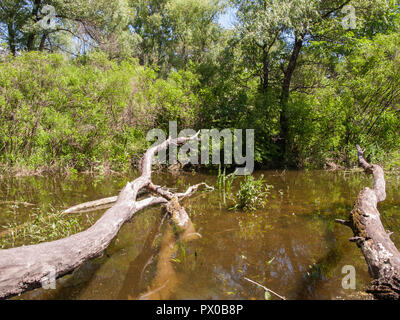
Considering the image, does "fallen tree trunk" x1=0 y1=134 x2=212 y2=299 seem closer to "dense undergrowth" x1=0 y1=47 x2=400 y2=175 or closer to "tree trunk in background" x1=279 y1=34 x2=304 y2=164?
"dense undergrowth" x1=0 y1=47 x2=400 y2=175

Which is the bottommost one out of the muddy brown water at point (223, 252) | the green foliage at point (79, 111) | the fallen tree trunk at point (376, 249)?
the muddy brown water at point (223, 252)

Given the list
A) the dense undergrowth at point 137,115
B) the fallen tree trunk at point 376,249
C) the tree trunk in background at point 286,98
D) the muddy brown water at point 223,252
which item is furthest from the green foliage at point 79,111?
the fallen tree trunk at point 376,249

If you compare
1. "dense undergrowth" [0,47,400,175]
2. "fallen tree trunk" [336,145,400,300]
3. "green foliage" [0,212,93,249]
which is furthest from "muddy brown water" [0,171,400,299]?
"dense undergrowth" [0,47,400,175]

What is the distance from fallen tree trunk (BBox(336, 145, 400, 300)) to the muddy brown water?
0.37 m

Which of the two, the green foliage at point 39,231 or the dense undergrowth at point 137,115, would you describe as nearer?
the green foliage at point 39,231

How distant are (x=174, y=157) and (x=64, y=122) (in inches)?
146

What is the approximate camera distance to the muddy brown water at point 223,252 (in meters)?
2.72

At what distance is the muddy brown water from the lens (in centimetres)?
272

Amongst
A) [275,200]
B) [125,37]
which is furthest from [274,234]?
[125,37]

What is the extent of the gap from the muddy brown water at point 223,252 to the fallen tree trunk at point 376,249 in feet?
1.23

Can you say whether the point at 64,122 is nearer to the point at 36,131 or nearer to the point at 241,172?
the point at 36,131

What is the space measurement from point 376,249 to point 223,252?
1.70 m

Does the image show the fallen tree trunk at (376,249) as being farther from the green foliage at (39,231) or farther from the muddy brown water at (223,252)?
the green foliage at (39,231)
